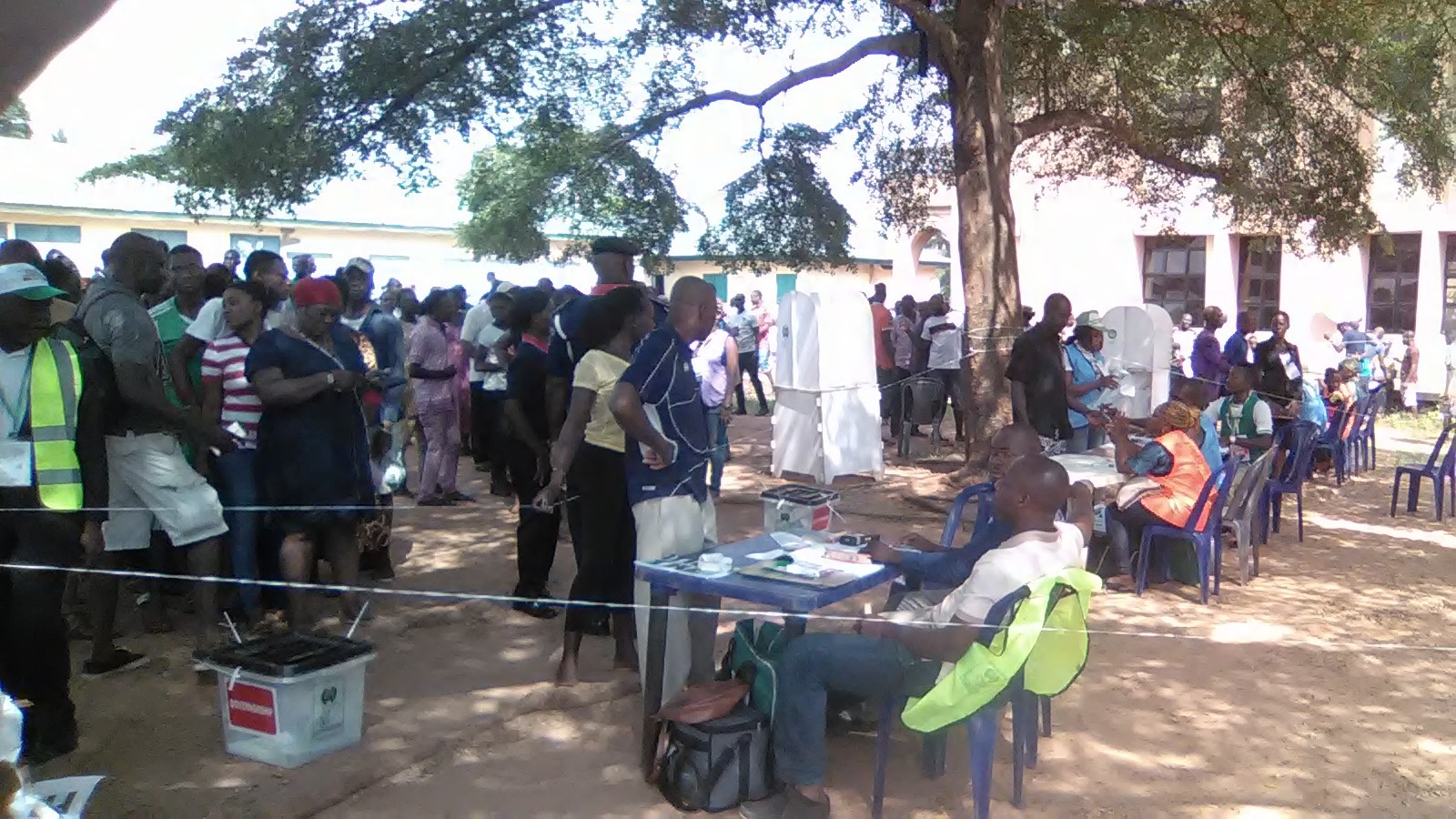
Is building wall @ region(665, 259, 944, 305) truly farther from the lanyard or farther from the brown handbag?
the lanyard

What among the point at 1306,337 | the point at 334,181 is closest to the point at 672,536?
the point at 334,181

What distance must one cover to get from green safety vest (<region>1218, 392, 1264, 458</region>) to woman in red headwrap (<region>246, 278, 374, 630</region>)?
6.35 m

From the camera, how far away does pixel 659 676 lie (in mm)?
3984

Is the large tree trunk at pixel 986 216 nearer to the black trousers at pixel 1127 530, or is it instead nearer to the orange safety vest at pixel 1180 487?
the black trousers at pixel 1127 530

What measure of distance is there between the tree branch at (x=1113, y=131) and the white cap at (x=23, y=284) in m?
7.58

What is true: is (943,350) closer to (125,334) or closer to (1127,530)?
(1127,530)

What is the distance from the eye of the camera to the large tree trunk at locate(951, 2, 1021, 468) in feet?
29.3

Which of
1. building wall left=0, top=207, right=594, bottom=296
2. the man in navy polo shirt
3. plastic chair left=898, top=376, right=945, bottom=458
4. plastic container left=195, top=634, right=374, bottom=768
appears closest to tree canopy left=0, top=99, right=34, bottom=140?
building wall left=0, top=207, right=594, bottom=296

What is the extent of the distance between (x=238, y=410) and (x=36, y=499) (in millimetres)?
1440

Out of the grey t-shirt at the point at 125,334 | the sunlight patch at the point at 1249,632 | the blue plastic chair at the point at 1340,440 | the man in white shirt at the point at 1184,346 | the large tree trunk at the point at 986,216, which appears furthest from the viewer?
the man in white shirt at the point at 1184,346

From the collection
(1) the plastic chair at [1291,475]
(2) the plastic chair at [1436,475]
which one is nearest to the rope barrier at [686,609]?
(1) the plastic chair at [1291,475]

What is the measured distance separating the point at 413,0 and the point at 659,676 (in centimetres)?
608

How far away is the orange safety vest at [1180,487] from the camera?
6293 mm

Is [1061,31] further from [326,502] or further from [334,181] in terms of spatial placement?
[326,502]
